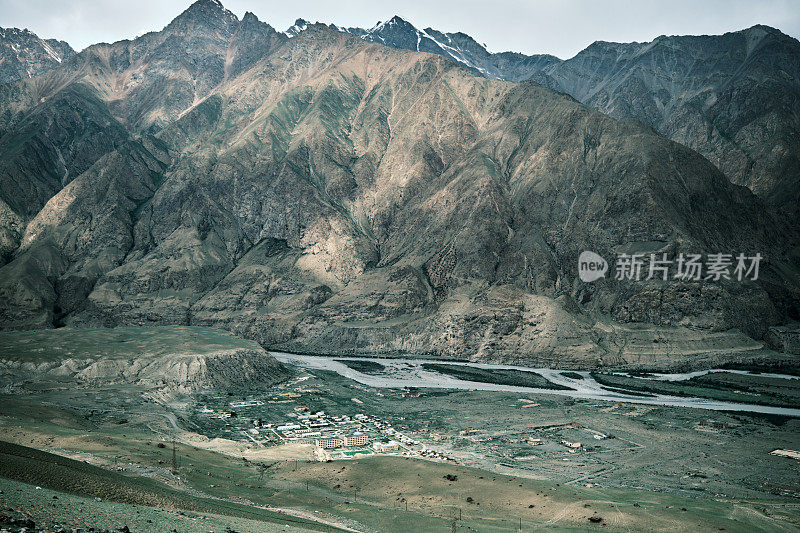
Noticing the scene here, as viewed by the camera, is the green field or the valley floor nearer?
the valley floor

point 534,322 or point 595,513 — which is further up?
point 534,322

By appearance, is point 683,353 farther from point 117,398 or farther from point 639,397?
point 117,398

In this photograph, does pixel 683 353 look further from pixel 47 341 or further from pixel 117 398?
pixel 47 341

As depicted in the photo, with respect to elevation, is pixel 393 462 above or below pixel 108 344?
above

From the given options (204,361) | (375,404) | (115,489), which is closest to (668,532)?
(115,489)

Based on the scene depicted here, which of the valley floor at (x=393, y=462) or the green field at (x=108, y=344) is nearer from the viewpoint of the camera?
the valley floor at (x=393, y=462)

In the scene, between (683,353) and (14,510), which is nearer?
(14,510)

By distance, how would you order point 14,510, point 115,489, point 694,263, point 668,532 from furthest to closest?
point 694,263, point 668,532, point 115,489, point 14,510

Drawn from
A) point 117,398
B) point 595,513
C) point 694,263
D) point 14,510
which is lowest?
point 117,398

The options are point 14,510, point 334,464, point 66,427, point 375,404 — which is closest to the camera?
point 14,510

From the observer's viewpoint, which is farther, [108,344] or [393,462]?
[108,344]
